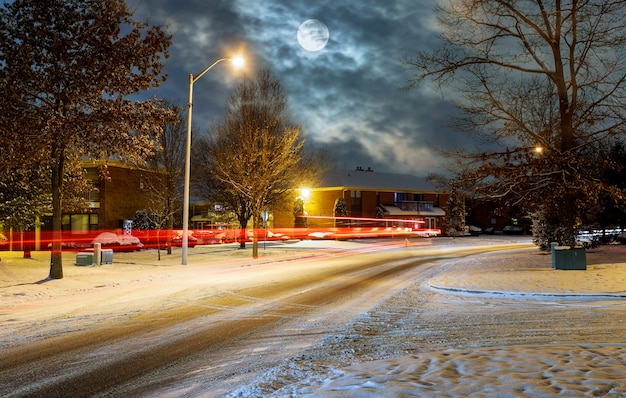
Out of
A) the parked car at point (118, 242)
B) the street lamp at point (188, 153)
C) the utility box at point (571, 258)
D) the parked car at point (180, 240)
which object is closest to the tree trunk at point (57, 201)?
the street lamp at point (188, 153)

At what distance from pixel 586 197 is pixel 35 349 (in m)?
17.3

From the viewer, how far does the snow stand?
18.0 ft

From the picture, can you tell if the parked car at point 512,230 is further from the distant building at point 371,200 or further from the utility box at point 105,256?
the utility box at point 105,256

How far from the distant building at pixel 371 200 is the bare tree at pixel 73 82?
4290cm

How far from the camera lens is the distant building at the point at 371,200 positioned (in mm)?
62812

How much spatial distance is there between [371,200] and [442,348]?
57399mm

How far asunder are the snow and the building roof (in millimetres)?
45959

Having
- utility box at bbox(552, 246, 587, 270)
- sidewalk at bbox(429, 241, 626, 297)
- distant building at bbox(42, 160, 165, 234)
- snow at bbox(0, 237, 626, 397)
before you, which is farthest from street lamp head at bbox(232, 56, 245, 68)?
distant building at bbox(42, 160, 165, 234)

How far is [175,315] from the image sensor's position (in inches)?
441

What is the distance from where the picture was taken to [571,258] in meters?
19.2

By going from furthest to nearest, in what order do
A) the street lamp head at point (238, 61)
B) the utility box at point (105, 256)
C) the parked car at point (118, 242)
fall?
1. the parked car at point (118, 242)
2. the utility box at point (105, 256)
3. the street lamp head at point (238, 61)

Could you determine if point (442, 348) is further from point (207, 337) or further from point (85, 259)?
point (85, 259)

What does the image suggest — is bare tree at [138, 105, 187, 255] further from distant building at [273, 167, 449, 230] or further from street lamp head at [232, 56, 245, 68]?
distant building at [273, 167, 449, 230]

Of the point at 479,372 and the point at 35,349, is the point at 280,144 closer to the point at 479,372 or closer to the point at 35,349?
the point at 35,349
